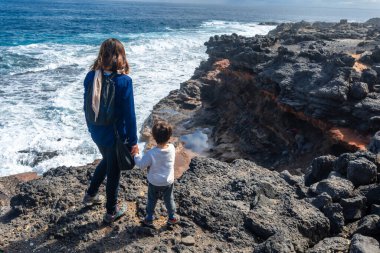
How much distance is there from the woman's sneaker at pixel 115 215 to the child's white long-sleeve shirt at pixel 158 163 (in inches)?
28.7

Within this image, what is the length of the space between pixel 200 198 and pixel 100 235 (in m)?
1.38

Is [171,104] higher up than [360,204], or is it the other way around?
[360,204]

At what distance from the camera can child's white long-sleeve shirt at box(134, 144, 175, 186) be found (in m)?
3.92

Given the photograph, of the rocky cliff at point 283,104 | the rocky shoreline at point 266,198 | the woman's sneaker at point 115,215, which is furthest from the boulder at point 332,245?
the rocky cliff at point 283,104

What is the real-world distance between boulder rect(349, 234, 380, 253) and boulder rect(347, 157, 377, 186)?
1762 millimetres

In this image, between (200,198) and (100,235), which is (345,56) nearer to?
(200,198)

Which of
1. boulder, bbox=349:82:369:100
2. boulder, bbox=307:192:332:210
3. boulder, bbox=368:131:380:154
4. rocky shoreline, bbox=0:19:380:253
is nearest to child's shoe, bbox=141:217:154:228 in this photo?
rocky shoreline, bbox=0:19:380:253

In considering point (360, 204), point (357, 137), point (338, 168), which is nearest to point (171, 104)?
point (357, 137)

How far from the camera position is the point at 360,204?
471 cm

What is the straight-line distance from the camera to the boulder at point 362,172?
5316 millimetres

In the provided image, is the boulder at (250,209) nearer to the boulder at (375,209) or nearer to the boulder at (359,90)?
the boulder at (375,209)

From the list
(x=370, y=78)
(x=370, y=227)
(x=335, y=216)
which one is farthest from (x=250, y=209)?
(x=370, y=78)

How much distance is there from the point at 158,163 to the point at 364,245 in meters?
2.22

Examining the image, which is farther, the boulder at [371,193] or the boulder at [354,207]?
the boulder at [371,193]
